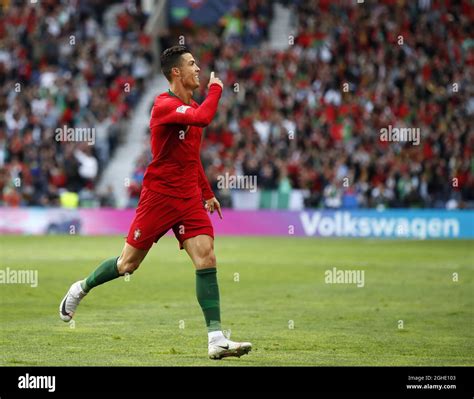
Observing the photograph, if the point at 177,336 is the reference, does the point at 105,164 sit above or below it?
above

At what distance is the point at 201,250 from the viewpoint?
11227 mm

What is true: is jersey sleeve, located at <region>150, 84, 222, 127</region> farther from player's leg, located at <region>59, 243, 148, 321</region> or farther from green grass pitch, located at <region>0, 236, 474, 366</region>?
green grass pitch, located at <region>0, 236, 474, 366</region>

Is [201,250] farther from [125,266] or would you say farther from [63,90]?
[63,90]

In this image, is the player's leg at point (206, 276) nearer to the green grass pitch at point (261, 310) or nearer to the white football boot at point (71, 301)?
the green grass pitch at point (261, 310)

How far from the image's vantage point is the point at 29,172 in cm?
3497

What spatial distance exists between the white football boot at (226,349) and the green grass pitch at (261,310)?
3.9 inches

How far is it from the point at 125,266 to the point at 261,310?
466 cm

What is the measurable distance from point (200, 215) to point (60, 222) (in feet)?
74.2

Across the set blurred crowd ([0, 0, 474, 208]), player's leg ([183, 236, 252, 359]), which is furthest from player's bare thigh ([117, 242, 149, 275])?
blurred crowd ([0, 0, 474, 208])

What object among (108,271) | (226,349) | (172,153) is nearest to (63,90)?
(108,271)

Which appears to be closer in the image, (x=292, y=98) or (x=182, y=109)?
(x=182, y=109)
